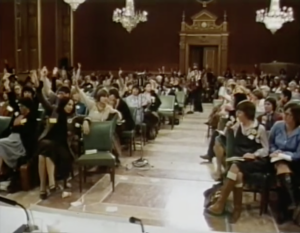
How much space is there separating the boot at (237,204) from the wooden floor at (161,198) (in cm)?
6

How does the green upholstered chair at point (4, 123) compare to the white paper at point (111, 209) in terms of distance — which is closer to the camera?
the white paper at point (111, 209)

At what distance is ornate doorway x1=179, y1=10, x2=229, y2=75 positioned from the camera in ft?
52.4

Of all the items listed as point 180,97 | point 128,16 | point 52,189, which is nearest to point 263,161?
point 52,189

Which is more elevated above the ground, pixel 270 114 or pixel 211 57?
pixel 211 57

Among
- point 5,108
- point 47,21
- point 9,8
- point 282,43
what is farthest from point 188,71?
point 5,108

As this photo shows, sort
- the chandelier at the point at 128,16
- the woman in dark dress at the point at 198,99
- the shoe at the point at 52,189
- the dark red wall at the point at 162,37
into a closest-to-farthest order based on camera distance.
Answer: the shoe at the point at 52,189, the woman in dark dress at the point at 198,99, the chandelier at the point at 128,16, the dark red wall at the point at 162,37

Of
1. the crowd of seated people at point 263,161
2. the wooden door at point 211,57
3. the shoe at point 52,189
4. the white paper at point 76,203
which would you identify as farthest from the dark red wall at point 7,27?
the crowd of seated people at point 263,161

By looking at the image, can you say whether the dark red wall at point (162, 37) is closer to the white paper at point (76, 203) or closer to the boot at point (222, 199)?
the white paper at point (76, 203)

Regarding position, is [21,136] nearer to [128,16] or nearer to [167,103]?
[167,103]

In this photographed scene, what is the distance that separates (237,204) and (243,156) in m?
0.46

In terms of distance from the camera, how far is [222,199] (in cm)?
409

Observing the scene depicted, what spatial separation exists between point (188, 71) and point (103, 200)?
11944 millimetres

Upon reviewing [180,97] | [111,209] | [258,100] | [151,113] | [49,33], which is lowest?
[111,209]

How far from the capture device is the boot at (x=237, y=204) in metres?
4.06
